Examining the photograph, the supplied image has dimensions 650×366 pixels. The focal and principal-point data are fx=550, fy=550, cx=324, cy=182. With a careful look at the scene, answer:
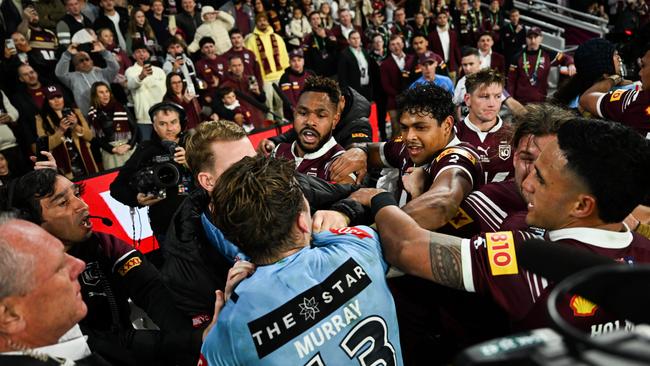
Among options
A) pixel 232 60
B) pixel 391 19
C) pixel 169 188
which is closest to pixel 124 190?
pixel 169 188

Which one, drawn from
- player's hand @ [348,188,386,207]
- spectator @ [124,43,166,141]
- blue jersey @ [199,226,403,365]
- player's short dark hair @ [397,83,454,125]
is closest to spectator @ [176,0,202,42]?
spectator @ [124,43,166,141]

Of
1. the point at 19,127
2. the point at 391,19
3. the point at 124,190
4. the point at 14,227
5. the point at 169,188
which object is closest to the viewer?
the point at 14,227

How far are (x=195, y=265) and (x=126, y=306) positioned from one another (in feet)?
2.45

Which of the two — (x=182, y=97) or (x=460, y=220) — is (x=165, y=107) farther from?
(x=460, y=220)

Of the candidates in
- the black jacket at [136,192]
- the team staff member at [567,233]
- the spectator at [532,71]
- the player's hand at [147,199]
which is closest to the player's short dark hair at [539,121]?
the team staff member at [567,233]

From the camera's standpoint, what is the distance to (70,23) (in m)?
8.76

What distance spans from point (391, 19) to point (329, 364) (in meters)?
12.9

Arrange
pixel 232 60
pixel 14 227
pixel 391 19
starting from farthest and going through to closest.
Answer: pixel 391 19, pixel 232 60, pixel 14 227

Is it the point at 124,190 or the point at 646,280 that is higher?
the point at 646,280

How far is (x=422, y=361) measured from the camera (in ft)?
9.39

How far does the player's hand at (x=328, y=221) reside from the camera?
87.4 inches

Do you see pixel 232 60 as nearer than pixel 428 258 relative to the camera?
No

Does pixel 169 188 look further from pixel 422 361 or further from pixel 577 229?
pixel 577 229

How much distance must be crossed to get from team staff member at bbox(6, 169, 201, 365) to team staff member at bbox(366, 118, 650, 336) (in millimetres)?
1303
